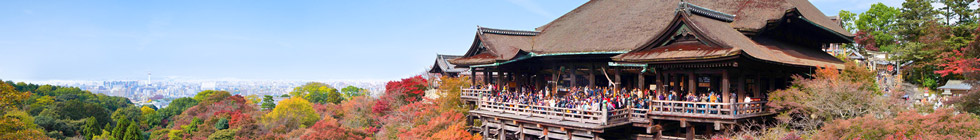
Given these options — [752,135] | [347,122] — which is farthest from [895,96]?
[347,122]

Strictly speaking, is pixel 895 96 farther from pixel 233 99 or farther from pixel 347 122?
pixel 233 99

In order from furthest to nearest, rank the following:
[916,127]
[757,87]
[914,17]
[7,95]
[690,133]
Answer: [914,17], [7,95], [757,87], [690,133], [916,127]

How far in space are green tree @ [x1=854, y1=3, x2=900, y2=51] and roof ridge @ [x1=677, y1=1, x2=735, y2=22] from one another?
99.9 feet

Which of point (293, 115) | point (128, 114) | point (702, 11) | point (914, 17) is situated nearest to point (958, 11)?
point (914, 17)

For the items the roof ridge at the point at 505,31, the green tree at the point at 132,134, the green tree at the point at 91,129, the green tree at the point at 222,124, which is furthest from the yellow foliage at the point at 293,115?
the green tree at the point at 91,129

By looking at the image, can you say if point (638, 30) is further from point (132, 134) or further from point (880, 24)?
point (132, 134)

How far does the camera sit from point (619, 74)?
24641 mm

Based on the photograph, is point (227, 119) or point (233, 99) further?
point (233, 99)

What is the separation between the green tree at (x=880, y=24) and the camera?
4838 centimetres

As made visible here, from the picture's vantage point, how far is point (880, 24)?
1972 inches

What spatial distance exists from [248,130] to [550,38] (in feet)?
97.4

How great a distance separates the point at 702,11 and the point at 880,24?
120 ft

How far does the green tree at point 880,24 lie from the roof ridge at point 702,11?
30.4 meters

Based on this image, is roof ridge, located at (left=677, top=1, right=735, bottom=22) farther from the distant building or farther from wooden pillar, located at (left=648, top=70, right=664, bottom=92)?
the distant building
